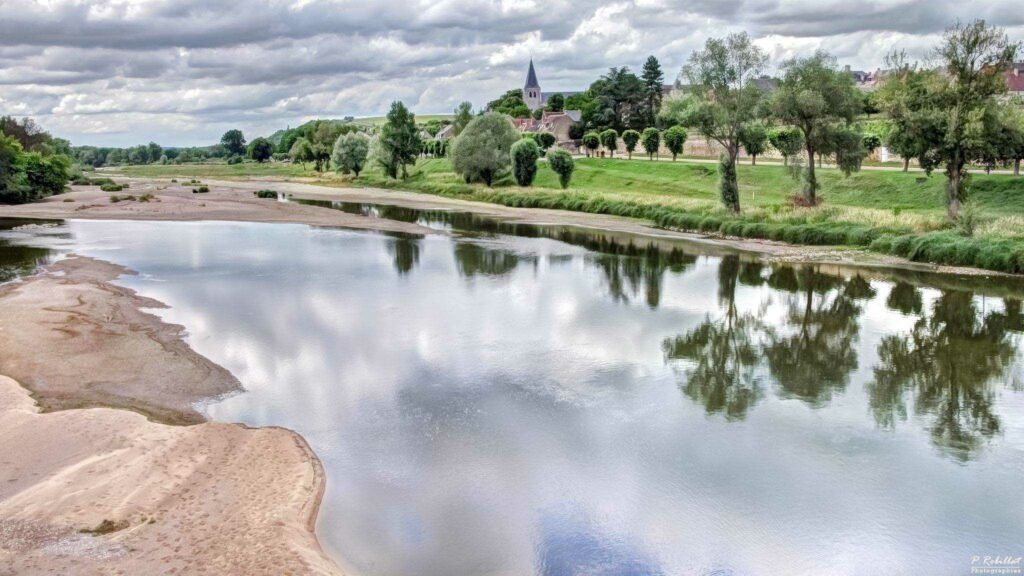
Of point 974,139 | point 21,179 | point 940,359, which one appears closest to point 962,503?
point 940,359

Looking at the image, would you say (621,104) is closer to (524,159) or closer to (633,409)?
(524,159)

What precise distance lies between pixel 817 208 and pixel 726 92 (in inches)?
332

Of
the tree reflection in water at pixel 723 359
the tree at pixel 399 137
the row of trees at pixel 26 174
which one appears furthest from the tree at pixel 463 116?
the tree reflection in water at pixel 723 359

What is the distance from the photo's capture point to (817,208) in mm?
39969

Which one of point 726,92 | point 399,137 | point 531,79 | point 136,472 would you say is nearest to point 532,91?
point 531,79

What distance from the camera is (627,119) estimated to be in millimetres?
102438

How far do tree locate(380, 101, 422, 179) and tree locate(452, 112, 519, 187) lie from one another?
1612 cm

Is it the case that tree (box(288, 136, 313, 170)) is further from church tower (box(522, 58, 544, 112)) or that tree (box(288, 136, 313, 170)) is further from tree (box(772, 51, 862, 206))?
tree (box(772, 51, 862, 206))

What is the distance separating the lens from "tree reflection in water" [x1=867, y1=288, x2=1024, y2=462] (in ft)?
49.4

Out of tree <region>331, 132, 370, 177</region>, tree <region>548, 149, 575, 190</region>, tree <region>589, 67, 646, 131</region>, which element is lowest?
tree <region>548, 149, 575, 190</region>

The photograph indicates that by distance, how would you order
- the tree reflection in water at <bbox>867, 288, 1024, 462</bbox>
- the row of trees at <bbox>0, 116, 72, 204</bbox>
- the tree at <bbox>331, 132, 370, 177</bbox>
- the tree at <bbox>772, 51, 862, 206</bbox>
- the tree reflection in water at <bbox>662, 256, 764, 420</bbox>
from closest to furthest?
the tree reflection in water at <bbox>867, 288, 1024, 462</bbox>, the tree reflection in water at <bbox>662, 256, 764, 420</bbox>, the tree at <bbox>772, 51, 862, 206</bbox>, the row of trees at <bbox>0, 116, 72, 204</bbox>, the tree at <bbox>331, 132, 370, 177</bbox>

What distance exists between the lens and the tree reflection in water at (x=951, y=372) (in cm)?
1505

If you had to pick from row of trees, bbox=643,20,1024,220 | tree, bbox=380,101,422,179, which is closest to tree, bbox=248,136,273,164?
tree, bbox=380,101,422,179

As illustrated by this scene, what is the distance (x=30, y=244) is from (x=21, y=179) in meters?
27.0
